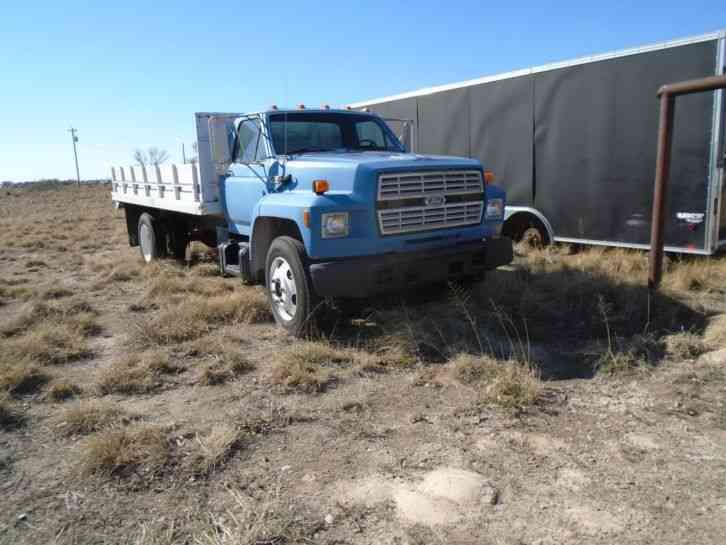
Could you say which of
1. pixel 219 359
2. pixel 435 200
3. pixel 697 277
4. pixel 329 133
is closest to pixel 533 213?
pixel 697 277

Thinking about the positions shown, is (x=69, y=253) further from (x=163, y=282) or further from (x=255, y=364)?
(x=255, y=364)

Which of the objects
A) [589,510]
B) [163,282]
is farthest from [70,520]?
[163,282]

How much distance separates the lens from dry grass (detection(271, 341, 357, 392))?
4379 millimetres

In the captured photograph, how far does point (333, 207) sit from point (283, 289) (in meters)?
1.23

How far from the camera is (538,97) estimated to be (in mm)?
8305

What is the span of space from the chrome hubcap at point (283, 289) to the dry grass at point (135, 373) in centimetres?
124

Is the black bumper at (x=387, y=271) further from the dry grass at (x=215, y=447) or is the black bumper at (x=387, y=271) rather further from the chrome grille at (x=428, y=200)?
the dry grass at (x=215, y=447)

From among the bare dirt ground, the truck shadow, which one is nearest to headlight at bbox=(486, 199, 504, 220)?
the truck shadow

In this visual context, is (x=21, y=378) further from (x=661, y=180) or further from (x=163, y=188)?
(x=661, y=180)

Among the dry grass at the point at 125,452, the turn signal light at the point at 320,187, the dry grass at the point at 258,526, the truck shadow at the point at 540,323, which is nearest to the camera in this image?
the dry grass at the point at 258,526

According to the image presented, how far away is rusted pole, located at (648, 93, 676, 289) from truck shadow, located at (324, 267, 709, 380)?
309 millimetres

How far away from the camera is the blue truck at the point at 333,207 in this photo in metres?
4.96

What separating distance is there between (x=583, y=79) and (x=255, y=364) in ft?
19.6

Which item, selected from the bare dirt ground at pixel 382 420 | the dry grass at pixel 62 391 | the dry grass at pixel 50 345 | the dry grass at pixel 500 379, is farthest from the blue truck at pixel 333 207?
the dry grass at pixel 62 391
